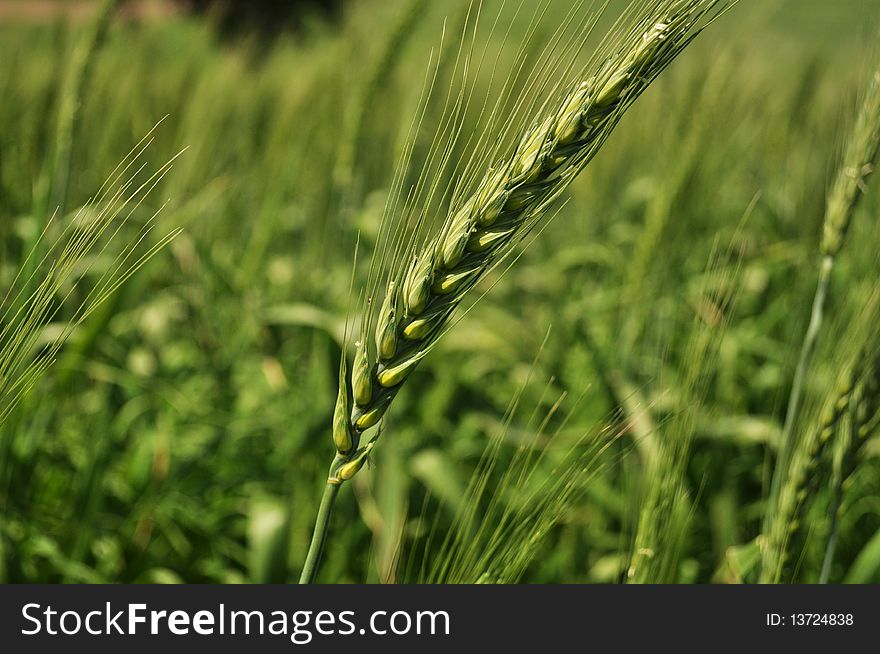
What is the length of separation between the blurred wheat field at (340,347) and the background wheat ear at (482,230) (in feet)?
1.11

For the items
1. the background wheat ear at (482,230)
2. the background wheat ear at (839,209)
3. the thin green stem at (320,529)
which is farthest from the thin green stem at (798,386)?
the thin green stem at (320,529)

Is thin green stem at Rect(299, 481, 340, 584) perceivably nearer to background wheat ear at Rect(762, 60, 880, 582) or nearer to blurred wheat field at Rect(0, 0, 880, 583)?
blurred wheat field at Rect(0, 0, 880, 583)

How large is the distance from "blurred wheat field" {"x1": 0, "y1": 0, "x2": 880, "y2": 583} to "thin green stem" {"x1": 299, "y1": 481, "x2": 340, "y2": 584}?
10.7 inches

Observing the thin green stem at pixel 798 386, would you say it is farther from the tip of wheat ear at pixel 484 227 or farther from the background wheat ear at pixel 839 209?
the tip of wheat ear at pixel 484 227

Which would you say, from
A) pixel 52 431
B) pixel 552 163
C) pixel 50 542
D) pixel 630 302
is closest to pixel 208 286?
pixel 52 431

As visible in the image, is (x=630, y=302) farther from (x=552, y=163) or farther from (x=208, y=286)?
(x=552, y=163)

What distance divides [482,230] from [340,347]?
1.30m

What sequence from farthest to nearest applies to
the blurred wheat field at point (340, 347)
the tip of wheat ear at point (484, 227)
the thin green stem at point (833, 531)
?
the blurred wheat field at point (340, 347) → the thin green stem at point (833, 531) → the tip of wheat ear at point (484, 227)

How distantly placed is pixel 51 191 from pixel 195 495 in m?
0.89

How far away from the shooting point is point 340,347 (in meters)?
2.08

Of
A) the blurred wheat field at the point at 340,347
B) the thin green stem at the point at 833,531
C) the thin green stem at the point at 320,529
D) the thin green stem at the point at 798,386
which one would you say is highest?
the blurred wheat field at the point at 340,347

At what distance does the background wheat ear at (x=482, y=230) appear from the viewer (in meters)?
0.81

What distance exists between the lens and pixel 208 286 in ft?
9.27

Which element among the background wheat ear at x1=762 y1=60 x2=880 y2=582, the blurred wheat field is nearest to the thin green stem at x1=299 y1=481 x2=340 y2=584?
the blurred wheat field
